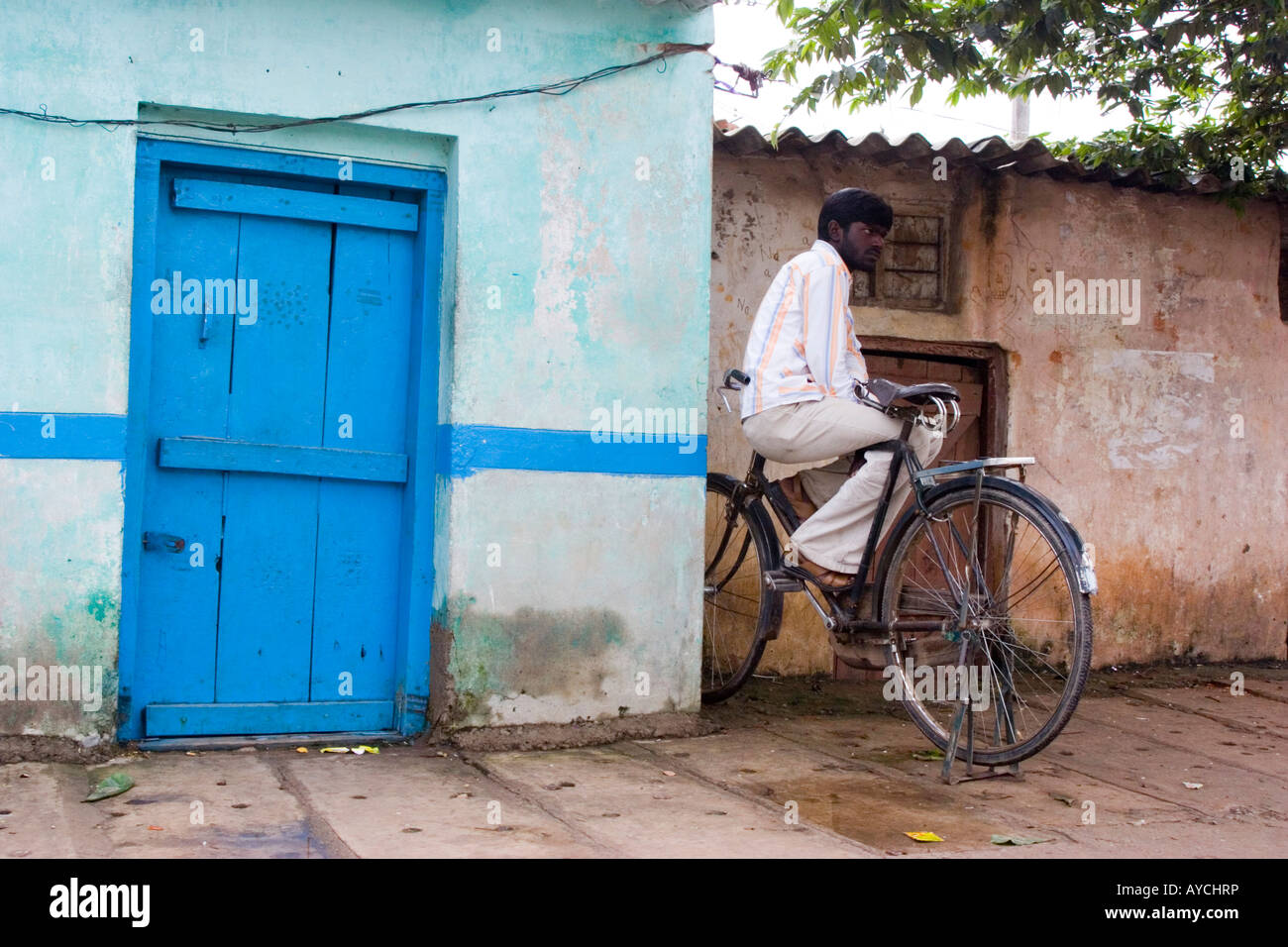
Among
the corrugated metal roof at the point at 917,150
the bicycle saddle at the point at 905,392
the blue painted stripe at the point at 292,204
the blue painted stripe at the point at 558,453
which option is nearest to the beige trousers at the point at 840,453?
the bicycle saddle at the point at 905,392

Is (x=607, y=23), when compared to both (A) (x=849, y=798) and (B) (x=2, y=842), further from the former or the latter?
(B) (x=2, y=842)

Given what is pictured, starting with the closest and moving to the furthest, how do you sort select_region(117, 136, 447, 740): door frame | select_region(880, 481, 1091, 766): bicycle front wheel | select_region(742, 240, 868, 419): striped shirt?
select_region(880, 481, 1091, 766): bicycle front wheel, select_region(117, 136, 447, 740): door frame, select_region(742, 240, 868, 419): striped shirt

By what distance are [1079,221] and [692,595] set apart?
3.65m

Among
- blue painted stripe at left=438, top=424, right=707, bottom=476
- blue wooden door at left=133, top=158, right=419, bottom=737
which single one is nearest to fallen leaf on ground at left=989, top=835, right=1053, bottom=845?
blue painted stripe at left=438, top=424, right=707, bottom=476

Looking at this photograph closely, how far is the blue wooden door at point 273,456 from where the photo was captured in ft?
15.0

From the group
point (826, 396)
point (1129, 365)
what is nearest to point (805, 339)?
point (826, 396)

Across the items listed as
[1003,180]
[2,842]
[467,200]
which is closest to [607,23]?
[467,200]

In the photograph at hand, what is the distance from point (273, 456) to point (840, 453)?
214cm

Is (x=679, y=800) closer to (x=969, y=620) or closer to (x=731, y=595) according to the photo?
(x=969, y=620)

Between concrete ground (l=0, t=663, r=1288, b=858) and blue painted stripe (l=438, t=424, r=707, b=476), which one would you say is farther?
blue painted stripe (l=438, t=424, r=707, b=476)

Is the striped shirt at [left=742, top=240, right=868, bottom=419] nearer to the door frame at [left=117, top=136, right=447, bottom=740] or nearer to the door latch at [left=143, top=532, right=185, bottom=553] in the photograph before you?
the door frame at [left=117, top=136, right=447, bottom=740]

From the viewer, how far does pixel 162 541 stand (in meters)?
4.54

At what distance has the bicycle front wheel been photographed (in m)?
3.94

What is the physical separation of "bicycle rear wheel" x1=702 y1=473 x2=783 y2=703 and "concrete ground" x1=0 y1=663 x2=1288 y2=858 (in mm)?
425
